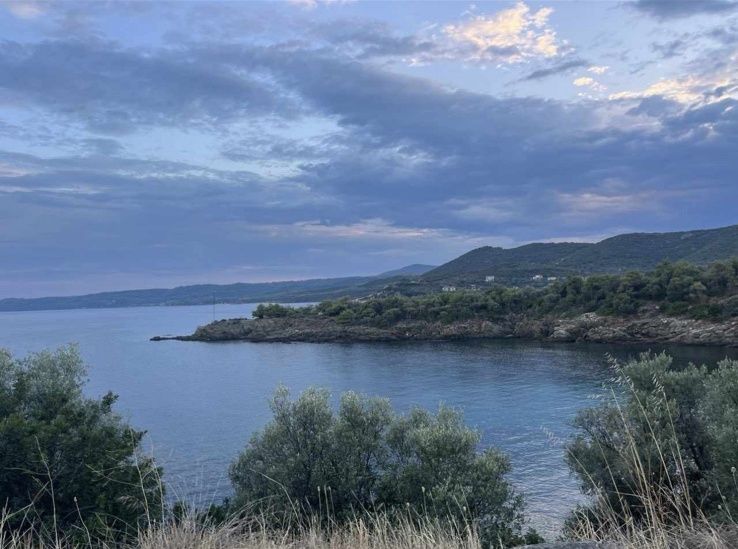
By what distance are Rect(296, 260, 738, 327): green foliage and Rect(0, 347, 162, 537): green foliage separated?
79.6m

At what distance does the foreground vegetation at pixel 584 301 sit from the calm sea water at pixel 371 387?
13175mm

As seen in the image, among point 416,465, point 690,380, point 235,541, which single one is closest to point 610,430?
point 690,380

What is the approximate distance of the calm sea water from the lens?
30234 mm

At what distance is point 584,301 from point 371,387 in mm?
52648

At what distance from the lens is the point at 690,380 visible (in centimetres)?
1928

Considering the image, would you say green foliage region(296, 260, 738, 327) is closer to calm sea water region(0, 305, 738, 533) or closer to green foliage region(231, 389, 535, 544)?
calm sea water region(0, 305, 738, 533)

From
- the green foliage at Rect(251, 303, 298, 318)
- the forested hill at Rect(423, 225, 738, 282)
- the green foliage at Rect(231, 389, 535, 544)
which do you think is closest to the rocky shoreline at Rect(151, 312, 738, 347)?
the green foliage at Rect(251, 303, 298, 318)

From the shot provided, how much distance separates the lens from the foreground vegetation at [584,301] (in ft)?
262

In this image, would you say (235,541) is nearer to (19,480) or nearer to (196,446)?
(19,480)

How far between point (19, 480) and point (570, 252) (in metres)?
191

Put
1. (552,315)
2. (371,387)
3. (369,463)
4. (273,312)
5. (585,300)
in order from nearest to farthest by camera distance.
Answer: (369,463) < (371,387) < (552,315) < (585,300) < (273,312)

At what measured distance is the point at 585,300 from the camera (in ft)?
302

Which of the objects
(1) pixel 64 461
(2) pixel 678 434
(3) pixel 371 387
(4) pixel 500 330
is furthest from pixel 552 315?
(1) pixel 64 461

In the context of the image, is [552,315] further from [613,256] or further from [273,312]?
[613,256]
